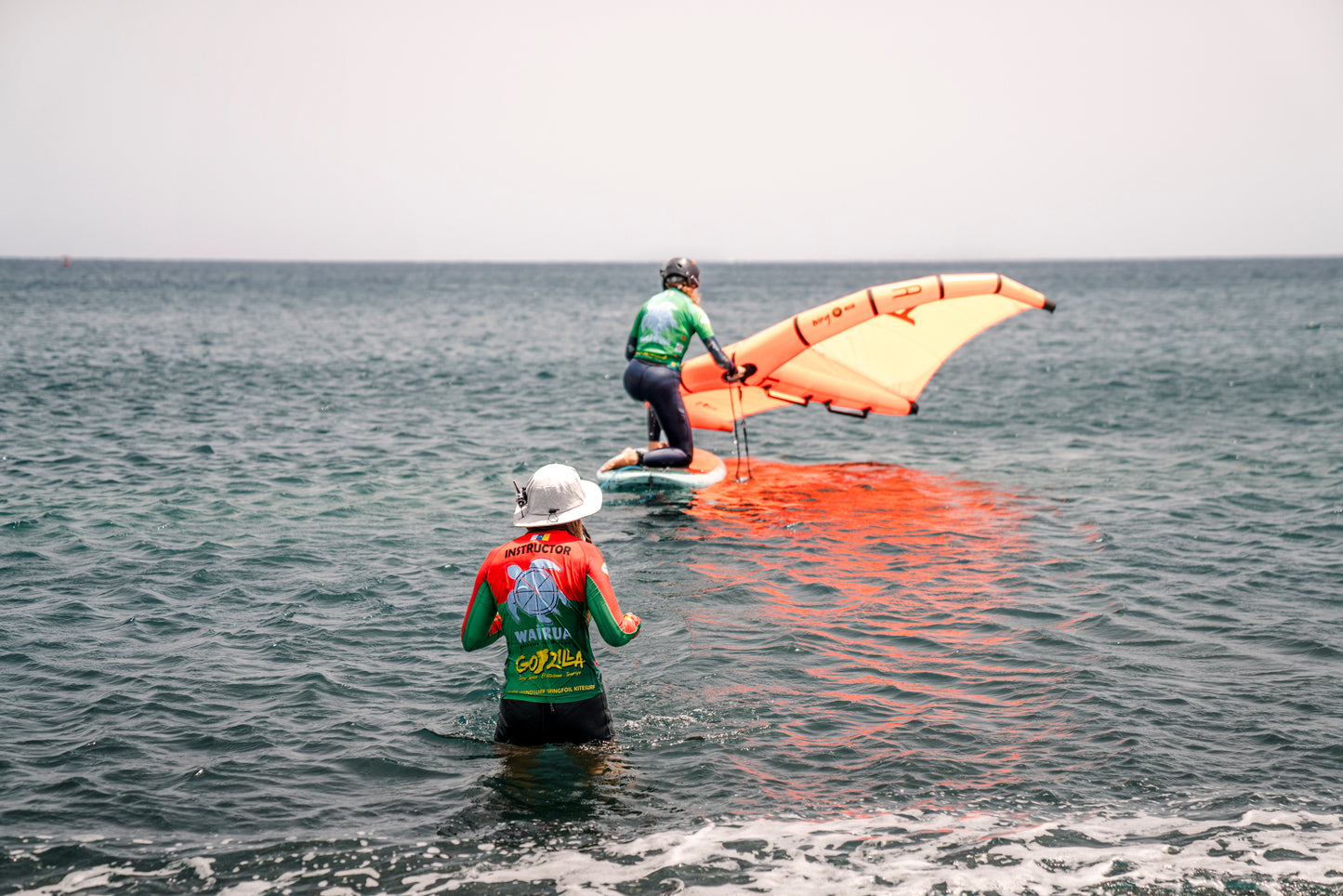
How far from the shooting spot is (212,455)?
17.2 meters

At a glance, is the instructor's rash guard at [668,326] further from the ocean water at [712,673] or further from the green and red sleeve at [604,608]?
the green and red sleeve at [604,608]

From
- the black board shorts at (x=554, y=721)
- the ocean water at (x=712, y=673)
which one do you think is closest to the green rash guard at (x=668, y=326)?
the ocean water at (x=712, y=673)

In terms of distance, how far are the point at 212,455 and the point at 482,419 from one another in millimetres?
6463

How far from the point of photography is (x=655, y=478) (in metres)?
13.9

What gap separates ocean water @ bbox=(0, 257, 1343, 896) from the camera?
5.43 m

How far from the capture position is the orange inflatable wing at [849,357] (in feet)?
47.0

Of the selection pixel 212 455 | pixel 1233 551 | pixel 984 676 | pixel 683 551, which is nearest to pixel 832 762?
pixel 984 676

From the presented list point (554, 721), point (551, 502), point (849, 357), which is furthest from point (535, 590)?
point (849, 357)

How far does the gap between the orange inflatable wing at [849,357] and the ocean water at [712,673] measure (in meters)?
1.21

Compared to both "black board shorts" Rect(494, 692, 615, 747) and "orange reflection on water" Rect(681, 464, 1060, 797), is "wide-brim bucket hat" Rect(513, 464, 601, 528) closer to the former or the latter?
"black board shorts" Rect(494, 692, 615, 747)

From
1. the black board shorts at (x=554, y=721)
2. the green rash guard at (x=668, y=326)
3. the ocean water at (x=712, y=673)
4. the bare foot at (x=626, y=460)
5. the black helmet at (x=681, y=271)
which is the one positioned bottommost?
the ocean water at (x=712, y=673)

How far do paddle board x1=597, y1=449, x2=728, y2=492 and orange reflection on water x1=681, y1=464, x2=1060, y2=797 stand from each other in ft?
0.75

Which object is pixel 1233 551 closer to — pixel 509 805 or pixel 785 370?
pixel 785 370

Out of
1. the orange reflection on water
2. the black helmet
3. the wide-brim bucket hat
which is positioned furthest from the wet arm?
the black helmet
